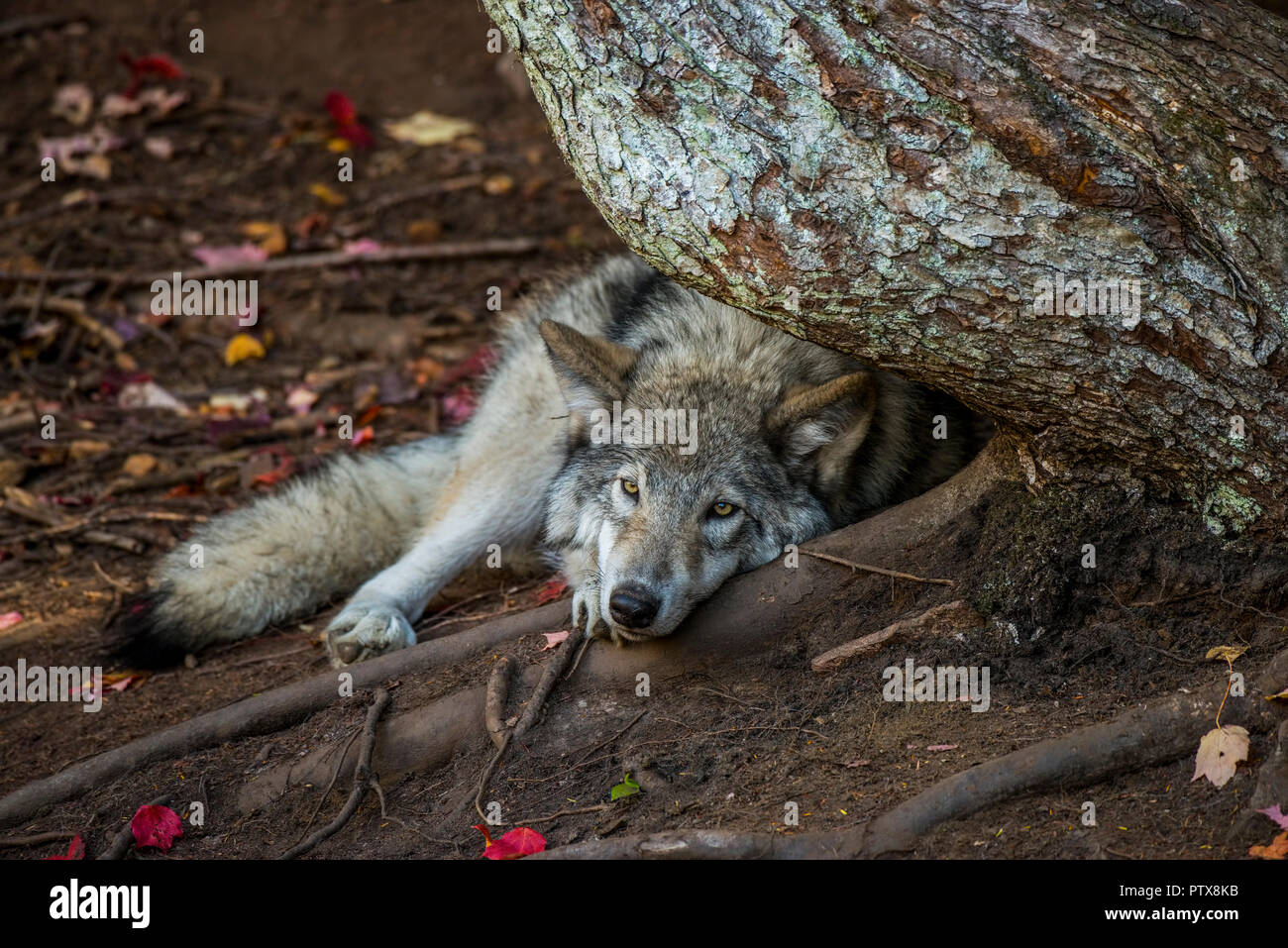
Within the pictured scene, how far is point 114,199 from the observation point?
9844 mm

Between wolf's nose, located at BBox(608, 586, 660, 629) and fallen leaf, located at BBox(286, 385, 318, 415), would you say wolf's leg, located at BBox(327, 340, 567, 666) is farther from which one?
fallen leaf, located at BBox(286, 385, 318, 415)

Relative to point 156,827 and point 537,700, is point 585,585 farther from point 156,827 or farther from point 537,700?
point 156,827

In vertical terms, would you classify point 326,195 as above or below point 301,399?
above

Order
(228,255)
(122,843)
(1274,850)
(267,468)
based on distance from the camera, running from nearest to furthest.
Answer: (1274,850) → (122,843) → (267,468) → (228,255)

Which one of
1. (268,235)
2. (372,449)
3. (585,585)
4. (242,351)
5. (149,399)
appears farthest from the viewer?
(268,235)

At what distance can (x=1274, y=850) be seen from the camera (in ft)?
9.90

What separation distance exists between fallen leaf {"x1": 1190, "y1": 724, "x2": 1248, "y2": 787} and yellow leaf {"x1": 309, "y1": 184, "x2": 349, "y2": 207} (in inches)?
337

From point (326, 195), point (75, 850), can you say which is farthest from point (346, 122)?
point (75, 850)

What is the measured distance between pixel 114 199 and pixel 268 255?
1.69 metres

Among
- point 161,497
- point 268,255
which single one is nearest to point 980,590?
point 161,497

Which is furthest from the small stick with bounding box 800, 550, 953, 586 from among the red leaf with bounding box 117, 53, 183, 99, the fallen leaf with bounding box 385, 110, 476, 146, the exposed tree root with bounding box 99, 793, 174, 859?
the red leaf with bounding box 117, 53, 183, 99

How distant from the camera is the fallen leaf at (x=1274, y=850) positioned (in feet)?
9.84

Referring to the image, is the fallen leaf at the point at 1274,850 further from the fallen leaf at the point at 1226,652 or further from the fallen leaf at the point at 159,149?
the fallen leaf at the point at 159,149

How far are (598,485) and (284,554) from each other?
192cm
